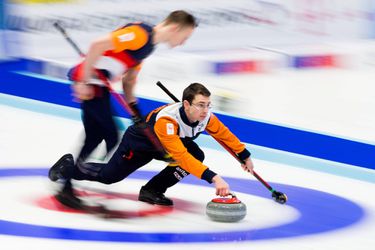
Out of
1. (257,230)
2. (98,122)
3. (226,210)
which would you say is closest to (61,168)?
(98,122)

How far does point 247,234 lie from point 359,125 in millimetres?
2363

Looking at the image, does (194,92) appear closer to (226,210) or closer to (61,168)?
(226,210)

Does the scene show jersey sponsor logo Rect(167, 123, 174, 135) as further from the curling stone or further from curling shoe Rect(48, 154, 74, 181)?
curling shoe Rect(48, 154, 74, 181)

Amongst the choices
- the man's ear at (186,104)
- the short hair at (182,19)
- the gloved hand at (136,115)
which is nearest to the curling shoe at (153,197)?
the gloved hand at (136,115)

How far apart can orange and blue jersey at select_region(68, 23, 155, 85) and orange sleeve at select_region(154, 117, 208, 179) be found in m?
0.31

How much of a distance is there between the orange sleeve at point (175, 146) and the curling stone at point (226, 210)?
16 centimetres

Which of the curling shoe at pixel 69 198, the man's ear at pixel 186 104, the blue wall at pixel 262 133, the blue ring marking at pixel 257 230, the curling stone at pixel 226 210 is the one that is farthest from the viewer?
the blue wall at pixel 262 133

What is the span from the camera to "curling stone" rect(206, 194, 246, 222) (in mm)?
4105

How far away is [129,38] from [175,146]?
0.51 meters

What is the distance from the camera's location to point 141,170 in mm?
5422

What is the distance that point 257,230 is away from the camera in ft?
13.3

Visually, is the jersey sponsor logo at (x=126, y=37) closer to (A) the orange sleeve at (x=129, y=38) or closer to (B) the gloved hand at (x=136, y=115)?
(A) the orange sleeve at (x=129, y=38)

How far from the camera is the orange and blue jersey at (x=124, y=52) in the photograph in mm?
4160

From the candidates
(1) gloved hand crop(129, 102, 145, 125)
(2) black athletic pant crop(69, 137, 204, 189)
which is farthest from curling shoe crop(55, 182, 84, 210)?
(1) gloved hand crop(129, 102, 145, 125)
